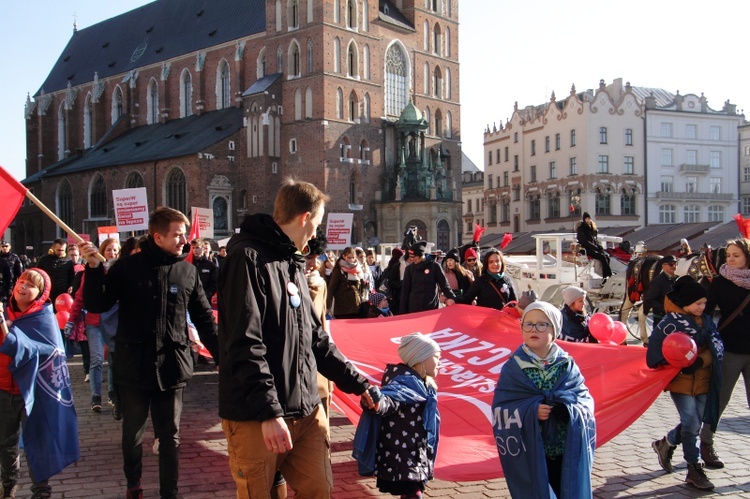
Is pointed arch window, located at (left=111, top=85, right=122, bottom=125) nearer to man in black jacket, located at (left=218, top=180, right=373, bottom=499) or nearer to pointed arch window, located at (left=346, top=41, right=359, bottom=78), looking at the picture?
pointed arch window, located at (left=346, top=41, right=359, bottom=78)

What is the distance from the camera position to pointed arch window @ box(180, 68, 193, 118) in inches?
2249

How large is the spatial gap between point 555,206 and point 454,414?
59.1m

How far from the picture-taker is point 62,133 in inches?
2670

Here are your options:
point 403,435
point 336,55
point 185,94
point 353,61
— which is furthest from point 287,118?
point 403,435

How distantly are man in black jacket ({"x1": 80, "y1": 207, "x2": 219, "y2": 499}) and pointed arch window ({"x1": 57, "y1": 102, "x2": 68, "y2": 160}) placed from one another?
220 feet

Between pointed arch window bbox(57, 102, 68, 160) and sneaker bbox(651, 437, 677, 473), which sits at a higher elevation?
pointed arch window bbox(57, 102, 68, 160)

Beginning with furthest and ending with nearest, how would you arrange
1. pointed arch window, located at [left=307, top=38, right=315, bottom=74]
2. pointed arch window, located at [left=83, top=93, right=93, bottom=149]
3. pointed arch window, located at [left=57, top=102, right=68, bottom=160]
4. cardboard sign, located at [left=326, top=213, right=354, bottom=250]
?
pointed arch window, located at [left=57, top=102, right=68, bottom=160] < pointed arch window, located at [left=83, top=93, right=93, bottom=149] < pointed arch window, located at [left=307, top=38, right=315, bottom=74] < cardboard sign, located at [left=326, top=213, right=354, bottom=250]

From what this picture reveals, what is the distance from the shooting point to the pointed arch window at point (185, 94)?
187 feet

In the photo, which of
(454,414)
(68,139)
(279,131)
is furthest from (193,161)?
(454,414)

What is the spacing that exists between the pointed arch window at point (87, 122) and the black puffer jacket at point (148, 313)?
64.4m

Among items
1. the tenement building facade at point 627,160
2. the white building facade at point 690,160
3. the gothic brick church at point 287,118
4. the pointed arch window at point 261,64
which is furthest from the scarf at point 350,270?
the white building facade at point 690,160

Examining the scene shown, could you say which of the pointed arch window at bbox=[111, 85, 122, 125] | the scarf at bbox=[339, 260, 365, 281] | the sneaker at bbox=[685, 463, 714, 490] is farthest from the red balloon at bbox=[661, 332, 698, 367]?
the pointed arch window at bbox=[111, 85, 122, 125]

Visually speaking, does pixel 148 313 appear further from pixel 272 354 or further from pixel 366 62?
pixel 366 62

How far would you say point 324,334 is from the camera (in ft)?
13.6
